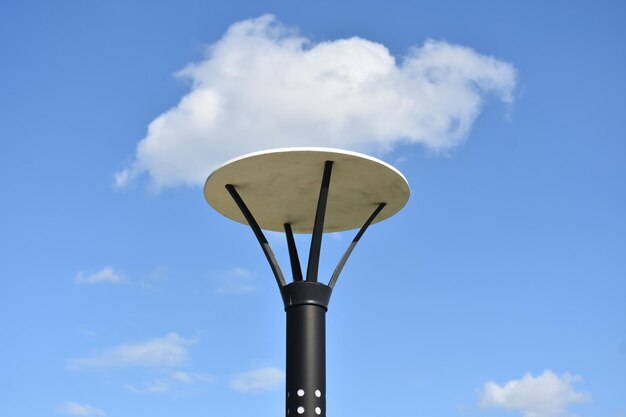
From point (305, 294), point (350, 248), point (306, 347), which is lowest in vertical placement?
point (306, 347)

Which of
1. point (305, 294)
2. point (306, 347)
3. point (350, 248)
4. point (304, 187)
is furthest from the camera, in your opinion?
point (304, 187)

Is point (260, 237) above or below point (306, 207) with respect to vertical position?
below

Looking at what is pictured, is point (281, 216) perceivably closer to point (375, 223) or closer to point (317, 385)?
point (375, 223)

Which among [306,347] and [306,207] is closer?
[306,347]

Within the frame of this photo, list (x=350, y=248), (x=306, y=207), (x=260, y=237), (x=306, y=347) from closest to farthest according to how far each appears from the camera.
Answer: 1. (x=306, y=347)
2. (x=260, y=237)
3. (x=350, y=248)
4. (x=306, y=207)

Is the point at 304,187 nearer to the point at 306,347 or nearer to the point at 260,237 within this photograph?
the point at 260,237

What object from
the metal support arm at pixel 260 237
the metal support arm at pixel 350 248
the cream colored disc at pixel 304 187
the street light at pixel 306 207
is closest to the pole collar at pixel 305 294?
the street light at pixel 306 207

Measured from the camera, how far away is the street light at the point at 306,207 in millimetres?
19109

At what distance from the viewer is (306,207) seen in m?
22.6

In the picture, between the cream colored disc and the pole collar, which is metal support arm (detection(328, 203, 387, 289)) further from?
the pole collar

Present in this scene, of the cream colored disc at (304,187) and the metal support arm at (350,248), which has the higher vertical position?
the cream colored disc at (304,187)

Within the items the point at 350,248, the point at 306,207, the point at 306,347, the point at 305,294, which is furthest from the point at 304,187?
the point at 306,347

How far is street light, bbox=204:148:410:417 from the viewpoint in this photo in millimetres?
19109

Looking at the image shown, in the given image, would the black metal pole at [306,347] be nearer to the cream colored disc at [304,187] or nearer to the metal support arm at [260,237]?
the metal support arm at [260,237]
